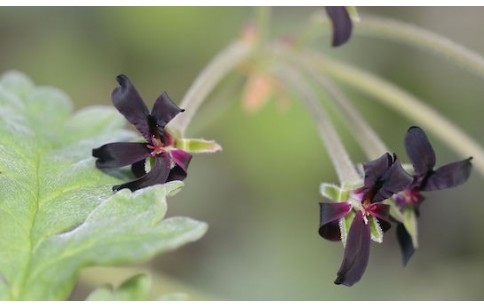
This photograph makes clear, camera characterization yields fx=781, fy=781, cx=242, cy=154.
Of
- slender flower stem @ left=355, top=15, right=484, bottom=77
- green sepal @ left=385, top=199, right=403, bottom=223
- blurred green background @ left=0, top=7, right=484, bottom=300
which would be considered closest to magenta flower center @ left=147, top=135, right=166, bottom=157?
green sepal @ left=385, top=199, right=403, bottom=223

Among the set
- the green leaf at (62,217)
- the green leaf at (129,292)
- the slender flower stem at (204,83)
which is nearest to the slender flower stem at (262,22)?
the slender flower stem at (204,83)

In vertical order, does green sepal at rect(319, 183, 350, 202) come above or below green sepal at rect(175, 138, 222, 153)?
below

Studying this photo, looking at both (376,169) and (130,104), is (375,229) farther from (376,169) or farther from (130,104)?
(130,104)

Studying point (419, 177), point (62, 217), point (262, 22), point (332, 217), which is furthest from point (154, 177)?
point (262, 22)

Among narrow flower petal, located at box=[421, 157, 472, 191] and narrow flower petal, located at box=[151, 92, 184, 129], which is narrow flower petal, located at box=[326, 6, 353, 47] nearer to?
narrow flower petal, located at box=[421, 157, 472, 191]

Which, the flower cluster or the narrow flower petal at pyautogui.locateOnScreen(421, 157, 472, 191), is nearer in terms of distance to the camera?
the flower cluster

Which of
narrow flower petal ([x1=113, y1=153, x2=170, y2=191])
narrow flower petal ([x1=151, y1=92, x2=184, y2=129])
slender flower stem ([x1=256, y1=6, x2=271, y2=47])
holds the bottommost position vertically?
narrow flower petal ([x1=113, y1=153, x2=170, y2=191])

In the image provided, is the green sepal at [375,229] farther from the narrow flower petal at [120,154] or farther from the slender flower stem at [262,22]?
the slender flower stem at [262,22]
